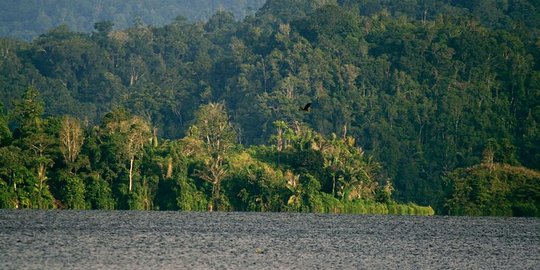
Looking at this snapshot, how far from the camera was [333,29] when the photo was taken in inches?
5591

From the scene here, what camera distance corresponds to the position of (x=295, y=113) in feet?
417

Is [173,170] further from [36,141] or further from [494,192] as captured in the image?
[494,192]

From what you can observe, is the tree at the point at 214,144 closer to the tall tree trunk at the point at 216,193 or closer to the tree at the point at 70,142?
the tall tree trunk at the point at 216,193

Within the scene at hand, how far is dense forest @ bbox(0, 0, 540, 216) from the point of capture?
89.0 metres

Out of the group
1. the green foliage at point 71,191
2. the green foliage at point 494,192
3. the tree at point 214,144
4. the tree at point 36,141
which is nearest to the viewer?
the tree at point 36,141

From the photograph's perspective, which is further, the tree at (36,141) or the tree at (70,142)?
the tree at (70,142)

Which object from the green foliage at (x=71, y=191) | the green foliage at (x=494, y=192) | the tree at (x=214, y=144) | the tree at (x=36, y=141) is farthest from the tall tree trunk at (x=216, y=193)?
the green foliage at (x=494, y=192)

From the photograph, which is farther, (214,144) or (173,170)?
(214,144)

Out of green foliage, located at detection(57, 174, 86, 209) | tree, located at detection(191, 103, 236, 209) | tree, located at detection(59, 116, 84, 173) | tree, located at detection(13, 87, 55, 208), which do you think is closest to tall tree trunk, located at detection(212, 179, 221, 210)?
tree, located at detection(191, 103, 236, 209)

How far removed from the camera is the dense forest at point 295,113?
89.0 meters

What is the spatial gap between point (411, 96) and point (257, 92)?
18272 millimetres

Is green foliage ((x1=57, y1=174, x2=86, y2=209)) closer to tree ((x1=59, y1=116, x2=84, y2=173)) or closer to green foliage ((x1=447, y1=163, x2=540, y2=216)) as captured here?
tree ((x1=59, y1=116, x2=84, y2=173))

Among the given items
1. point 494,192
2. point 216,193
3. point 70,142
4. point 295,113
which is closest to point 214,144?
point 216,193

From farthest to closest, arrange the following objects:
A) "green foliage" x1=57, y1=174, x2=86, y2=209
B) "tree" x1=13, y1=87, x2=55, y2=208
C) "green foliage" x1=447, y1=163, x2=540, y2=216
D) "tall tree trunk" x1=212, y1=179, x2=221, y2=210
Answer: "green foliage" x1=447, y1=163, x2=540, y2=216 → "tall tree trunk" x1=212, y1=179, x2=221, y2=210 → "green foliage" x1=57, y1=174, x2=86, y2=209 → "tree" x1=13, y1=87, x2=55, y2=208
